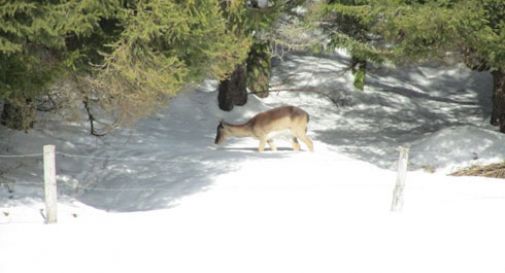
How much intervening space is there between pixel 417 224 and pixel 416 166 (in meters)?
8.32

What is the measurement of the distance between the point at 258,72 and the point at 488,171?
→ 9.86 m

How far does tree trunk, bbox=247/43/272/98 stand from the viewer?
22016 mm

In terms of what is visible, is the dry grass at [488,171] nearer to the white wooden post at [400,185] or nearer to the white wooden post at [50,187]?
the white wooden post at [400,185]

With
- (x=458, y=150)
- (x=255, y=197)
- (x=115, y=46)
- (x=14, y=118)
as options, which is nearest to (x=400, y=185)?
(x=255, y=197)

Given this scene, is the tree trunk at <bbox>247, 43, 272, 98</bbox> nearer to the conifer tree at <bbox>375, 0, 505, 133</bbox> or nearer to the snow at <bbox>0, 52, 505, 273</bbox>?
the snow at <bbox>0, 52, 505, 273</bbox>

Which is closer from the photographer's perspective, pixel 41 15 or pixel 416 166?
pixel 41 15

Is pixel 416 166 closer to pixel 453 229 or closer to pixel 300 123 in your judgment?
pixel 300 123

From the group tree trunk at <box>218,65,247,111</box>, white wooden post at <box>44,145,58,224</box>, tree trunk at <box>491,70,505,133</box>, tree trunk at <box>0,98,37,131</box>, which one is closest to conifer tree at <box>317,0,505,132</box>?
tree trunk at <box>491,70,505,133</box>

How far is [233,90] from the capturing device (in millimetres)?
20953

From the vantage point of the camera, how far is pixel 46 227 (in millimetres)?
8141

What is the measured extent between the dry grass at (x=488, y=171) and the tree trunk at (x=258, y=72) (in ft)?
28.5

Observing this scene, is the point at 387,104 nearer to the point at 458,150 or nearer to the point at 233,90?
the point at 233,90

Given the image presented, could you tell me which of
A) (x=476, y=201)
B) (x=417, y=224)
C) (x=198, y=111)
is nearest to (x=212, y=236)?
(x=417, y=224)

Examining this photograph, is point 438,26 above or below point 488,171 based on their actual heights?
above
